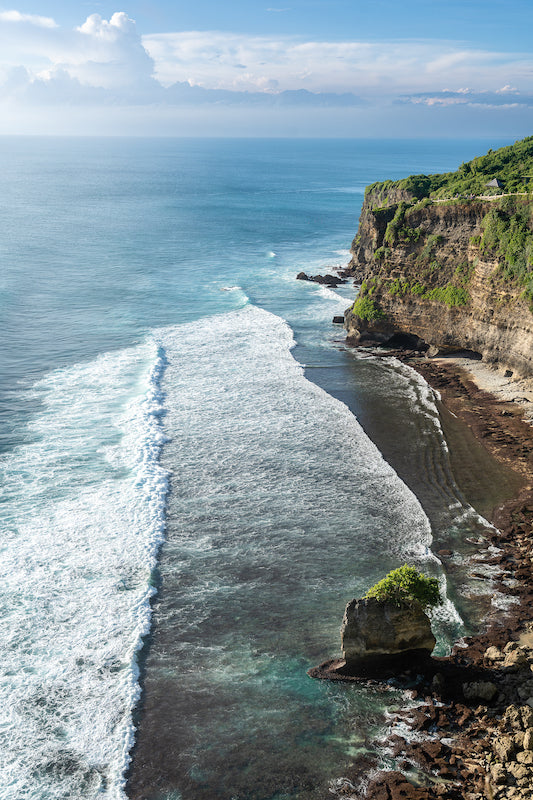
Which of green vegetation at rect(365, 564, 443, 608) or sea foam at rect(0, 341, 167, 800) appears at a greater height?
green vegetation at rect(365, 564, 443, 608)

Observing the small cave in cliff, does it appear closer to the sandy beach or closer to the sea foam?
the sea foam

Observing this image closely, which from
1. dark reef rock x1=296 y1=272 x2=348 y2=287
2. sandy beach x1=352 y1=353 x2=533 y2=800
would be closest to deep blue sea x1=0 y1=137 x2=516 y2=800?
sandy beach x1=352 y1=353 x2=533 y2=800

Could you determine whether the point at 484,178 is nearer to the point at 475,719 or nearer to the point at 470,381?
the point at 470,381

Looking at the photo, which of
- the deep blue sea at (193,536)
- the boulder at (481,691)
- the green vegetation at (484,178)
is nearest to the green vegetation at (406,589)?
the deep blue sea at (193,536)

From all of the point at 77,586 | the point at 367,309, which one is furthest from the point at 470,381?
the point at 77,586

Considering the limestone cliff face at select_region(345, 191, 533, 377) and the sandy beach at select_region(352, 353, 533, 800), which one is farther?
the limestone cliff face at select_region(345, 191, 533, 377)

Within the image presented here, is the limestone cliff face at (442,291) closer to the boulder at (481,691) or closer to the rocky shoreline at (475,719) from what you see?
the rocky shoreline at (475,719)

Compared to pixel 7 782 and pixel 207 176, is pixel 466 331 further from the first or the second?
pixel 207 176
